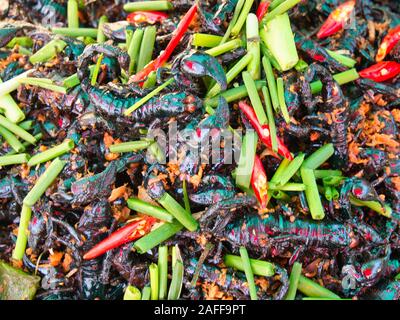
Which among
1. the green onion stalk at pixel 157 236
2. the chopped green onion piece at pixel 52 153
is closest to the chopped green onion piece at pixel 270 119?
the green onion stalk at pixel 157 236

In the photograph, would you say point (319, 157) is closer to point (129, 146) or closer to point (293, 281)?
point (293, 281)

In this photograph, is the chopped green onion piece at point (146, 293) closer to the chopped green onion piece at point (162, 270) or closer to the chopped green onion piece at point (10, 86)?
the chopped green onion piece at point (162, 270)

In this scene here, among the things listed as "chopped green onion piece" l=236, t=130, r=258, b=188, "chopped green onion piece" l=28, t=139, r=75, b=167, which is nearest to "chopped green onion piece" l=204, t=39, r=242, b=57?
"chopped green onion piece" l=236, t=130, r=258, b=188

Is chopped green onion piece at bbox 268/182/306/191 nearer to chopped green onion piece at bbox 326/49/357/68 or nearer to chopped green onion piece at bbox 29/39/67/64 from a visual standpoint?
chopped green onion piece at bbox 326/49/357/68

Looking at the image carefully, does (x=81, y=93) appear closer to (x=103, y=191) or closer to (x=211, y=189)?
(x=103, y=191)

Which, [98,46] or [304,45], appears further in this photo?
[304,45]
